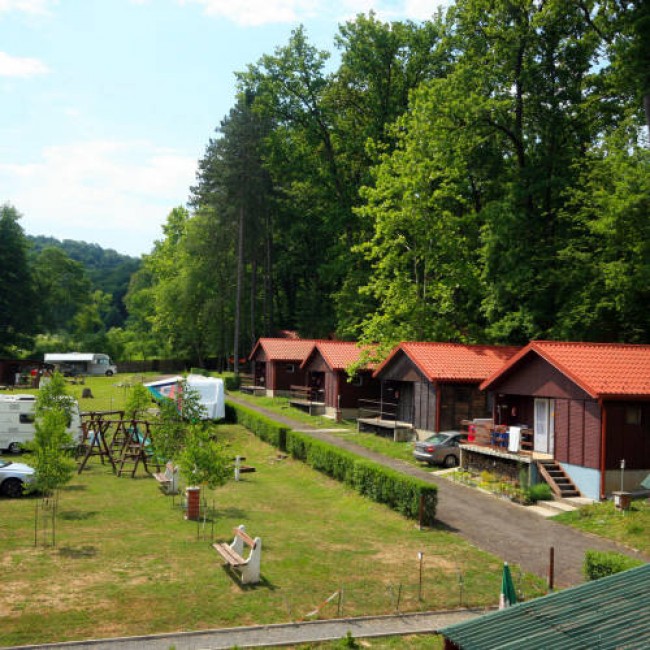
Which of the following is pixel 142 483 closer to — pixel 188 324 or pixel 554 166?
pixel 554 166

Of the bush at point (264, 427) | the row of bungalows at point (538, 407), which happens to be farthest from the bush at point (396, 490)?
the bush at point (264, 427)

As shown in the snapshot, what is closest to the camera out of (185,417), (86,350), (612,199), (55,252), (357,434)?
(185,417)

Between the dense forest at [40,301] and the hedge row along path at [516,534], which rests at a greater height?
the dense forest at [40,301]

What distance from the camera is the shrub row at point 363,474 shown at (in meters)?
21.2

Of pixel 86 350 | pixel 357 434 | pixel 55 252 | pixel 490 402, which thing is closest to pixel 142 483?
pixel 357 434

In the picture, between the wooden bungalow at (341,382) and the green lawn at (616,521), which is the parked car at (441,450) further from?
the wooden bungalow at (341,382)

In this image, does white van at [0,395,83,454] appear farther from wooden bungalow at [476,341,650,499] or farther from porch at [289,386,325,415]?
wooden bungalow at [476,341,650,499]

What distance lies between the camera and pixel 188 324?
80.9m

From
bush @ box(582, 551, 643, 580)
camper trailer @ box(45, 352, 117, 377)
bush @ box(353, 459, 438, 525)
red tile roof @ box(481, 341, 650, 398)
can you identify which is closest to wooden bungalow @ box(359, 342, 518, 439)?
red tile roof @ box(481, 341, 650, 398)

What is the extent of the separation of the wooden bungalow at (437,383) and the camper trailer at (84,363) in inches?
2097

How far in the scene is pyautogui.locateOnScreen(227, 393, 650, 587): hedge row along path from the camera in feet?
58.4

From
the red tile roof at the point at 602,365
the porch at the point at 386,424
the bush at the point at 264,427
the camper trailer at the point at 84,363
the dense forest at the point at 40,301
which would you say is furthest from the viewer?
the dense forest at the point at 40,301

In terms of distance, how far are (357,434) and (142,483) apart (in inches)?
554

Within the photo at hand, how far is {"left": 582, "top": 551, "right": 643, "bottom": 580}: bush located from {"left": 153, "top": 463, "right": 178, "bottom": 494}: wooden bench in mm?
15400
